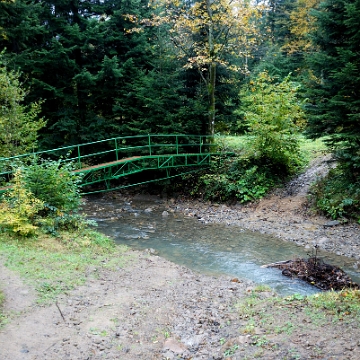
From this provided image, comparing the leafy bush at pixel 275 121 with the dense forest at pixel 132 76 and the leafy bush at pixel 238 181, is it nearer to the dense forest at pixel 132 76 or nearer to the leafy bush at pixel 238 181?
the dense forest at pixel 132 76

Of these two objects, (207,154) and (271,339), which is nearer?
(271,339)

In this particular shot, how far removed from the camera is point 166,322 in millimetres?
6094

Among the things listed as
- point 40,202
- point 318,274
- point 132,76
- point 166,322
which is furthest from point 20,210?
point 132,76

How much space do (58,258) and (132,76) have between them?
45.0 feet

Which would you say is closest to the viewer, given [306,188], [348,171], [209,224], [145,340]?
[145,340]

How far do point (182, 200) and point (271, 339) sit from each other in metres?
12.6

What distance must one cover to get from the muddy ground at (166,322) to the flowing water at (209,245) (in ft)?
3.25

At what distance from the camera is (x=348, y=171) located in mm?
12953

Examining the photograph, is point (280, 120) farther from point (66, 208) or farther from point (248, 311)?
point (248, 311)

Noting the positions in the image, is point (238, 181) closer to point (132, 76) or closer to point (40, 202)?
point (132, 76)

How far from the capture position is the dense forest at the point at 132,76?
15.2 metres

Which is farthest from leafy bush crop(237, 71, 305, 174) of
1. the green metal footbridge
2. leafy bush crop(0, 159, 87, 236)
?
leafy bush crop(0, 159, 87, 236)

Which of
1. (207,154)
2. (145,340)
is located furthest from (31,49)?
(145,340)

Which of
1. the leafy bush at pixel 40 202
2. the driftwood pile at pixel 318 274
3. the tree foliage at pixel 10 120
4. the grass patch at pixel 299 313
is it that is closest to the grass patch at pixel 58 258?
the leafy bush at pixel 40 202
